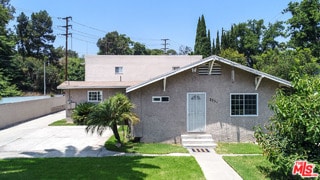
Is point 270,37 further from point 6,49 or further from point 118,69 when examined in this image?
point 6,49

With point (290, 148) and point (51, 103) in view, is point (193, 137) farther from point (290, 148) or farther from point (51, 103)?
point (51, 103)

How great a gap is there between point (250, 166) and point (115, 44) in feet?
241

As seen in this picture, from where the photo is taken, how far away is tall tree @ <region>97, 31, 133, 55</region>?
259 feet

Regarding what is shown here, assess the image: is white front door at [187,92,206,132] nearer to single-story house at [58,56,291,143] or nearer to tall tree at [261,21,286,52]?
single-story house at [58,56,291,143]

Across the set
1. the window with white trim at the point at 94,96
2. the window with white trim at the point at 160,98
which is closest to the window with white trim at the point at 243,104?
the window with white trim at the point at 160,98

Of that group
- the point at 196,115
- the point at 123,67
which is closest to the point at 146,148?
the point at 196,115

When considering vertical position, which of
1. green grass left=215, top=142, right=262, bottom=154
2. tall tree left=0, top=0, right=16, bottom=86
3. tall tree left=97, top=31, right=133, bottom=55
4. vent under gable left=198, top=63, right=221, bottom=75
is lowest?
green grass left=215, top=142, right=262, bottom=154

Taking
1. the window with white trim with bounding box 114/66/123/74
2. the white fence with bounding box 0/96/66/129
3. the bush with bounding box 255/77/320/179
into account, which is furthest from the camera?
the window with white trim with bounding box 114/66/123/74

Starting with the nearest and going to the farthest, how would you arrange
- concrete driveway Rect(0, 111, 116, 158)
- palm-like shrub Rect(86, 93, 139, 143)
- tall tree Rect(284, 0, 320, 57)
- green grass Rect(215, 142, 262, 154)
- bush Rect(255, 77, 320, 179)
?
bush Rect(255, 77, 320, 179)
concrete driveway Rect(0, 111, 116, 158)
green grass Rect(215, 142, 262, 154)
palm-like shrub Rect(86, 93, 139, 143)
tall tree Rect(284, 0, 320, 57)

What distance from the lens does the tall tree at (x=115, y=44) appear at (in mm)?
79062

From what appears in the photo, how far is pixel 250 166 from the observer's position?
10.0 m

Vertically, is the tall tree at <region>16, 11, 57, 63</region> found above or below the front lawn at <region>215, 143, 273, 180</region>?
above

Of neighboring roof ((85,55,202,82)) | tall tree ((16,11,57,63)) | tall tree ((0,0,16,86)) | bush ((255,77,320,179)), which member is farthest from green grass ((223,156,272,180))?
tall tree ((16,11,57,63))

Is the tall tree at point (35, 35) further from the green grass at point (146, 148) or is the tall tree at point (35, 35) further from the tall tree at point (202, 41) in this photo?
the green grass at point (146, 148)
